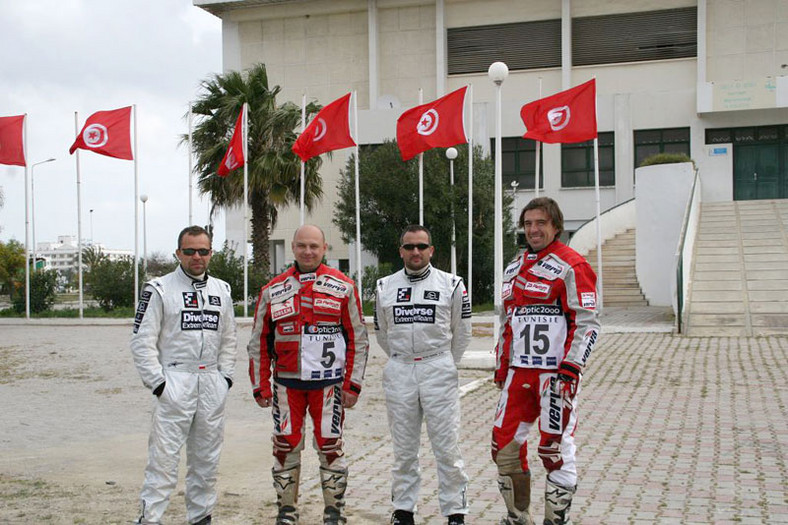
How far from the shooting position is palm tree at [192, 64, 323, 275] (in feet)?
92.4

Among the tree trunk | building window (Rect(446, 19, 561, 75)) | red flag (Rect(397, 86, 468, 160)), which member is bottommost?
the tree trunk

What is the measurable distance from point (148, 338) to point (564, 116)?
49.6 feet

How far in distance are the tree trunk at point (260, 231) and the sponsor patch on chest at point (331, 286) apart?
23.7 m

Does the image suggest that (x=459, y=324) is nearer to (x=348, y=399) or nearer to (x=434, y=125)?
(x=348, y=399)

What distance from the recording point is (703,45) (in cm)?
3859

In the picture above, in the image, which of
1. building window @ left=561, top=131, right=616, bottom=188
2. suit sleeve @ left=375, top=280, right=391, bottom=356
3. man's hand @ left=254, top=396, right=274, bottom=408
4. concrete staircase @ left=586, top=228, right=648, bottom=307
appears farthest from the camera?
building window @ left=561, top=131, right=616, bottom=188

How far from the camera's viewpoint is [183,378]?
5398 mm

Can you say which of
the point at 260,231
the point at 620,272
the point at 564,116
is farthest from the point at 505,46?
the point at 564,116

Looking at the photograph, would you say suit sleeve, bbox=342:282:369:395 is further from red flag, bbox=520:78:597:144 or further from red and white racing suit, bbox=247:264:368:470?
red flag, bbox=520:78:597:144

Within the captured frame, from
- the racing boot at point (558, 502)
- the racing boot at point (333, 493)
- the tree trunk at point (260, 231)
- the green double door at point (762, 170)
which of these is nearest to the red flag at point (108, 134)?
the tree trunk at point (260, 231)

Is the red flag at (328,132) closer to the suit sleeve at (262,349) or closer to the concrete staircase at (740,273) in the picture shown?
the concrete staircase at (740,273)

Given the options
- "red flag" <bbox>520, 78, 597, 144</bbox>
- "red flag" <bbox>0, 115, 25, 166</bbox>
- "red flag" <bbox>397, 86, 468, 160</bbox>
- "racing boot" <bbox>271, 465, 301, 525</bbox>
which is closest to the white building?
"red flag" <bbox>0, 115, 25, 166</bbox>

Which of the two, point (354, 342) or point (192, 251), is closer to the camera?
point (192, 251)

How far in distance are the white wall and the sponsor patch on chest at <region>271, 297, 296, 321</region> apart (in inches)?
834
